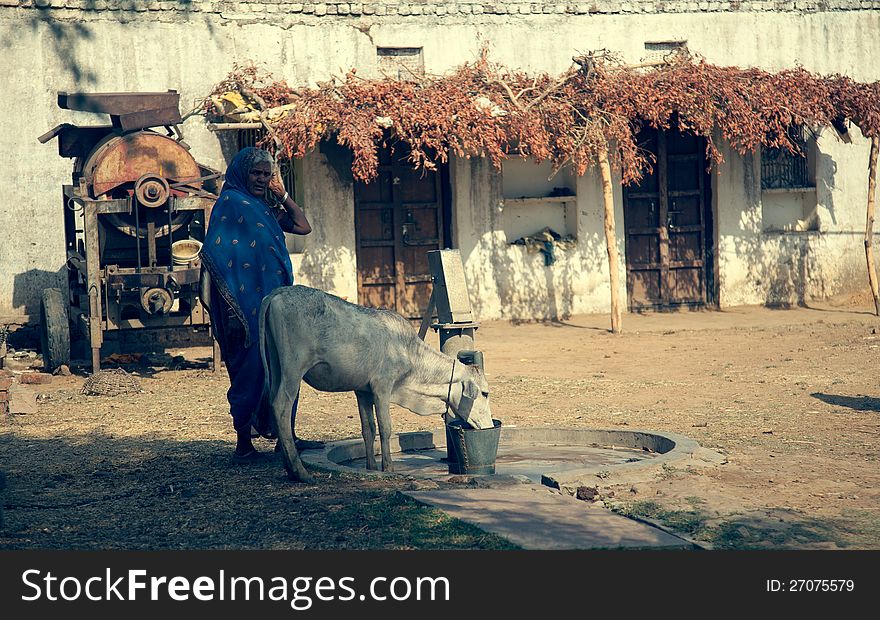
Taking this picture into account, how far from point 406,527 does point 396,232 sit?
35.3ft

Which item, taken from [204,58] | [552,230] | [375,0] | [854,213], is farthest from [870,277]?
[204,58]

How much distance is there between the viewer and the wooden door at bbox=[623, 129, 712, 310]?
17297mm

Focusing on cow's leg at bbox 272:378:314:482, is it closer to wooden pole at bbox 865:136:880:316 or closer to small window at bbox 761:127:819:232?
wooden pole at bbox 865:136:880:316

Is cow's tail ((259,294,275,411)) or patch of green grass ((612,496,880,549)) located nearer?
patch of green grass ((612,496,880,549))

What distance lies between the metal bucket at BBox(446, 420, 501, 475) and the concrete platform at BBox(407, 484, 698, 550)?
0.55 m

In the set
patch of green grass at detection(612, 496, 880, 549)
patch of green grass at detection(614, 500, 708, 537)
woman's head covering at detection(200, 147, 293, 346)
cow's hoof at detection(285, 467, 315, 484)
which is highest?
woman's head covering at detection(200, 147, 293, 346)

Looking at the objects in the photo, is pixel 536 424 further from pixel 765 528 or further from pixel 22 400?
pixel 22 400

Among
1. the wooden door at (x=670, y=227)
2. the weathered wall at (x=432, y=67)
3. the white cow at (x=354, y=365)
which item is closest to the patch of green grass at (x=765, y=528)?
the white cow at (x=354, y=365)

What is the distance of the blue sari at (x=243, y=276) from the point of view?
25.0 ft

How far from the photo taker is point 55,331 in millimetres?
12750

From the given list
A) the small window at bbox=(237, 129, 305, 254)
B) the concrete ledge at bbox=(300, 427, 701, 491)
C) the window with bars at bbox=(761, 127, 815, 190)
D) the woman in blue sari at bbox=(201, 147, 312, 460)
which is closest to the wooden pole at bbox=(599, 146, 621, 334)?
the window with bars at bbox=(761, 127, 815, 190)

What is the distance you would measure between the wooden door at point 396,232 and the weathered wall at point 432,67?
0.31 m

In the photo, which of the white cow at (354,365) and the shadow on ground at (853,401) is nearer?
the white cow at (354,365)

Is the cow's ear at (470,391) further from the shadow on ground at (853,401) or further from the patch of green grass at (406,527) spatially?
the shadow on ground at (853,401)
